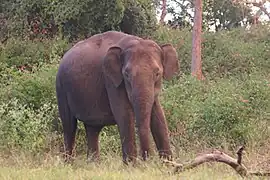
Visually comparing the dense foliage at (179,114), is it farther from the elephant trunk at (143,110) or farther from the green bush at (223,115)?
the elephant trunk at (143,110)

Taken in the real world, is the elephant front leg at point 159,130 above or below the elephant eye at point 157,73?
below

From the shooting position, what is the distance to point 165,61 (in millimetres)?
9977

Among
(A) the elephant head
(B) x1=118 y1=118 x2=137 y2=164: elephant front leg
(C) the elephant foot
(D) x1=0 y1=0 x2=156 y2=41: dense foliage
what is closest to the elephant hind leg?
(A) the elephant head

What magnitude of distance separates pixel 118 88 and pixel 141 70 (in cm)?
70

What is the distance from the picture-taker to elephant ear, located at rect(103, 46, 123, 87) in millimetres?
9594

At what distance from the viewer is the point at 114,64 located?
966 centimetres

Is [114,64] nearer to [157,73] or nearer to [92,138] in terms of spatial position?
[157,73]

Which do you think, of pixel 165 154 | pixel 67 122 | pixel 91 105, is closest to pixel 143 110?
pixel 165 154

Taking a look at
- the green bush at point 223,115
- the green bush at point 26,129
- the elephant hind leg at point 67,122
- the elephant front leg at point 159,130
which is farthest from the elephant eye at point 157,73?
the green bush at point 26,129

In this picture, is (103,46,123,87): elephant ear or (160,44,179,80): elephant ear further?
(160,44,179,80): elephant ear

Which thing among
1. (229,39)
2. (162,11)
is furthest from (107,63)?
(162,11)

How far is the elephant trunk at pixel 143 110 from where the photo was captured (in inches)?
347

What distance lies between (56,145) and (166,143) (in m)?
3.73

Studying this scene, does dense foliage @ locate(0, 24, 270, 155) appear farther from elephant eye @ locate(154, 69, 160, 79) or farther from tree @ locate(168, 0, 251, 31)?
tree @ locate(168, 0, 251, 31)
